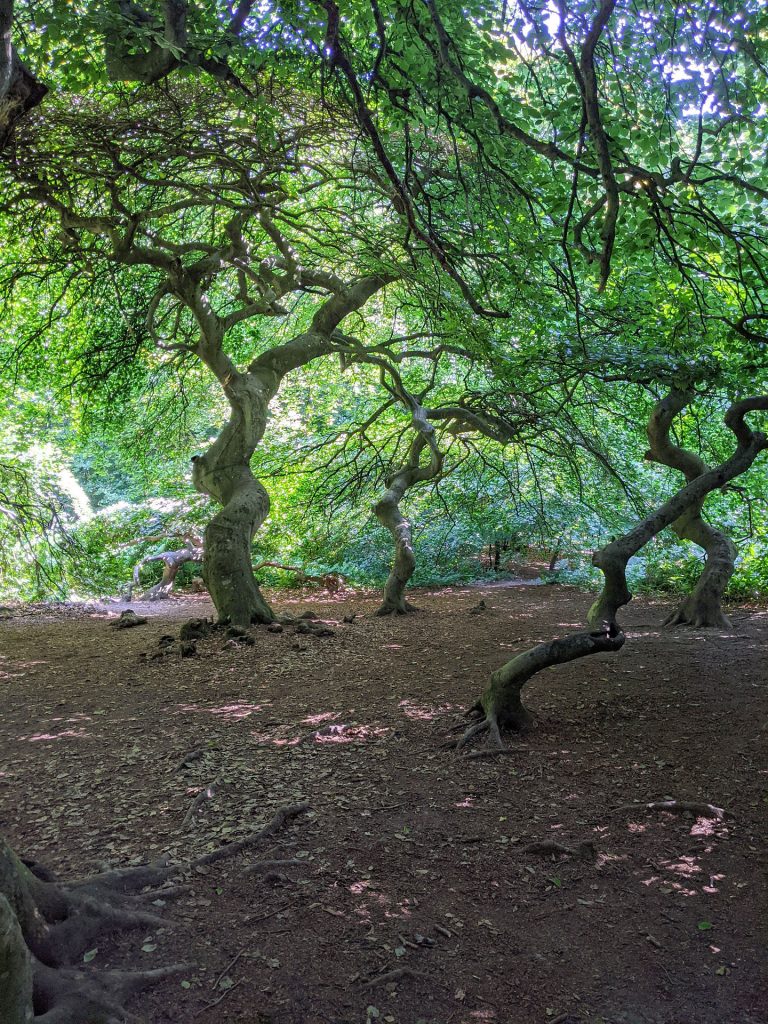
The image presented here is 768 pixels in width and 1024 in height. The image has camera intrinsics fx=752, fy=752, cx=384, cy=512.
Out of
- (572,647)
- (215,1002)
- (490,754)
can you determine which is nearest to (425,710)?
(490,754)

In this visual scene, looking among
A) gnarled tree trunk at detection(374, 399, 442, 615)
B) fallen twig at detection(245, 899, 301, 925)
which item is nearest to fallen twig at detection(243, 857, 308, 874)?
fallen twig at detection(245, 899, 301, 925)

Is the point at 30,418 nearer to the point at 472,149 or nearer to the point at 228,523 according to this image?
the point at 228,523

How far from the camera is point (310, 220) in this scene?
390 inches

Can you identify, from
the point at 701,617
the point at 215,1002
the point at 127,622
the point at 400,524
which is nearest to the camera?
the point at 215,1002

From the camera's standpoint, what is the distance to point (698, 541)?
30.9ft

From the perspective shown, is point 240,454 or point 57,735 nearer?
point 57,735

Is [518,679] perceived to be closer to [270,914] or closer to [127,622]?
[270,914]

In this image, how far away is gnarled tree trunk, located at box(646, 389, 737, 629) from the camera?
880 centimetres

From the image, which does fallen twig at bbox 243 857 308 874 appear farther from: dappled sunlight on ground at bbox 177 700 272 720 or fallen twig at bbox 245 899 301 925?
dappled sunlight on ground at bbox 177 700 272 720

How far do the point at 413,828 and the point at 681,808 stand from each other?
1421mm

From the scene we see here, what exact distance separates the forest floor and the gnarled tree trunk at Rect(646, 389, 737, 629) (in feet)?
4.92

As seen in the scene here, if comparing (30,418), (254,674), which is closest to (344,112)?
(254,674)

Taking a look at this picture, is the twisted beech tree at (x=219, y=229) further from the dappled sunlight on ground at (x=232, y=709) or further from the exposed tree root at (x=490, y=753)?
the exposed tree root at (x=490, y=753)

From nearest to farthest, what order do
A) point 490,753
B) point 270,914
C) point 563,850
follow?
point 270,914 < point 563,850 < point 490,753
